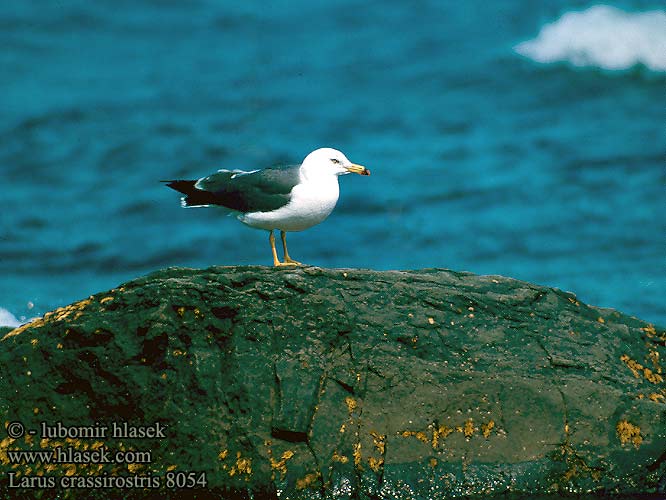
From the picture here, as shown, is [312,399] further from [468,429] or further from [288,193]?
[288,193]

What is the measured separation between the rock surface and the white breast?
117 cm

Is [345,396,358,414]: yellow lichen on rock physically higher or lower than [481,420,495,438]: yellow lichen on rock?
higher

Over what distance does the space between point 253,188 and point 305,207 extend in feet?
1.65

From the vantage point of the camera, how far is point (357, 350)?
6.18 m

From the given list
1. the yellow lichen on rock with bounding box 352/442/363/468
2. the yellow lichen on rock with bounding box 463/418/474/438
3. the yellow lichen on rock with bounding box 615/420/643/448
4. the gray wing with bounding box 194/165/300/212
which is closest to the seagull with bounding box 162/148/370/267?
the gray wing with bounding box 194/165/300/212

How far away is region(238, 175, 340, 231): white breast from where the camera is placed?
7.58m

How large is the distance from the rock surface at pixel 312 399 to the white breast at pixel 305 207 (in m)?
1.17

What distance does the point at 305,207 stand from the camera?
298 inches

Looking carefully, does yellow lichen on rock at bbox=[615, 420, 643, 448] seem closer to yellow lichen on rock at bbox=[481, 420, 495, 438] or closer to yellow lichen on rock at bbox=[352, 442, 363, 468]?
yellow lichen on rock at bbox=[481, 420, 495, 438]

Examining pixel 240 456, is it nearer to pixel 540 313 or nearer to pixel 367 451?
pixel 367 451

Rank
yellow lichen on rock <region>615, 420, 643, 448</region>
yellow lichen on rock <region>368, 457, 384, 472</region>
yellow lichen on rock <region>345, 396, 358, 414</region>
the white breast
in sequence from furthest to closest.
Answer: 1. the white breast
2. yellow lichen on rock <region>615, 420, 643, 448</region>
3. yellow lichen on rock <region>345, 396, 358, 414</region>
4. yellow lichen on rock <region>368, 457, 384, 472</region>

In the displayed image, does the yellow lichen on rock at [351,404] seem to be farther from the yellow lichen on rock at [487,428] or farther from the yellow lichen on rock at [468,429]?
the yellow lichen on rock at [487,428]

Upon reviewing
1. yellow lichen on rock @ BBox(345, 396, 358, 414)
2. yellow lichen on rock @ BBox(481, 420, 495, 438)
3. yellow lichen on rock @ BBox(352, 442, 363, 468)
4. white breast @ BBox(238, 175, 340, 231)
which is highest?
white breast @ BBox(238, 175, 340, 231)

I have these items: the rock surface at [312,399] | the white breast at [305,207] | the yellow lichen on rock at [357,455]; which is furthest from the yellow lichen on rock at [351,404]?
the white breast at [305,207]
